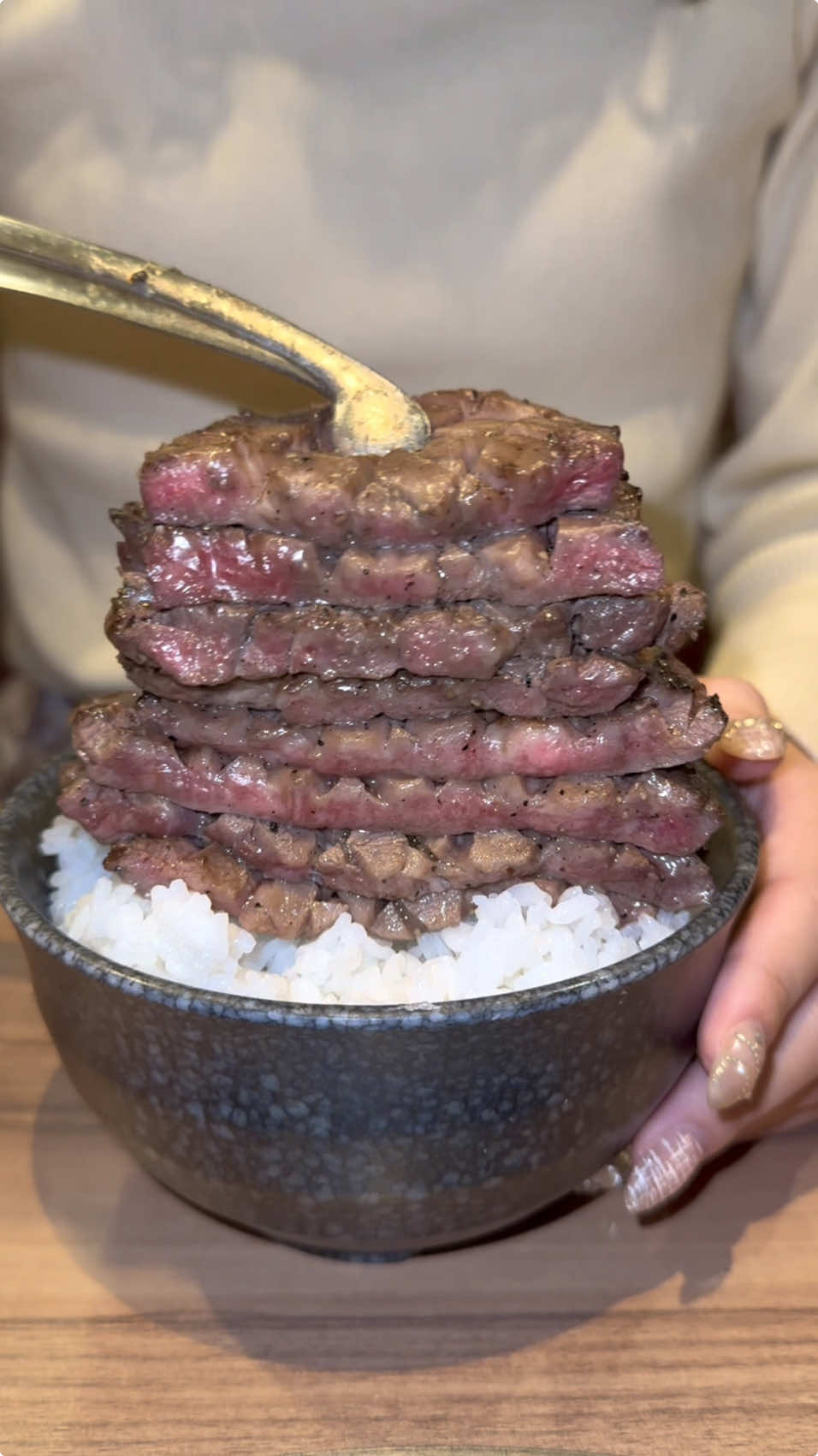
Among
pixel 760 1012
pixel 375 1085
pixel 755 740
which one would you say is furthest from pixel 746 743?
pixel 375 1085

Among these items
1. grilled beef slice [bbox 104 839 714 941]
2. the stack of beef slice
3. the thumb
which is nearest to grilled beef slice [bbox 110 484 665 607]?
the stack of beef slice

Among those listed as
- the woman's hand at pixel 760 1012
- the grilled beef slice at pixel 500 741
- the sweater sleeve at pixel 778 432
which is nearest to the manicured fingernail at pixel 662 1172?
the woman's hand at pixel 760 1012

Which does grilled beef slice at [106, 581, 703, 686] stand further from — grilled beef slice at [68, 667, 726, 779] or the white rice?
the white rice

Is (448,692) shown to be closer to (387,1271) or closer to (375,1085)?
(375,1085)

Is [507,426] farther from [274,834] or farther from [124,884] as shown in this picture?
[124,884]

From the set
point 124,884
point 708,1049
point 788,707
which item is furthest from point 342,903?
point 788,707

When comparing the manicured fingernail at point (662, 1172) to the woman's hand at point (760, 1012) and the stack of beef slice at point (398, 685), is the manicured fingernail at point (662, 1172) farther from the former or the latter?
the stack of beef slice at point (398, 685)
